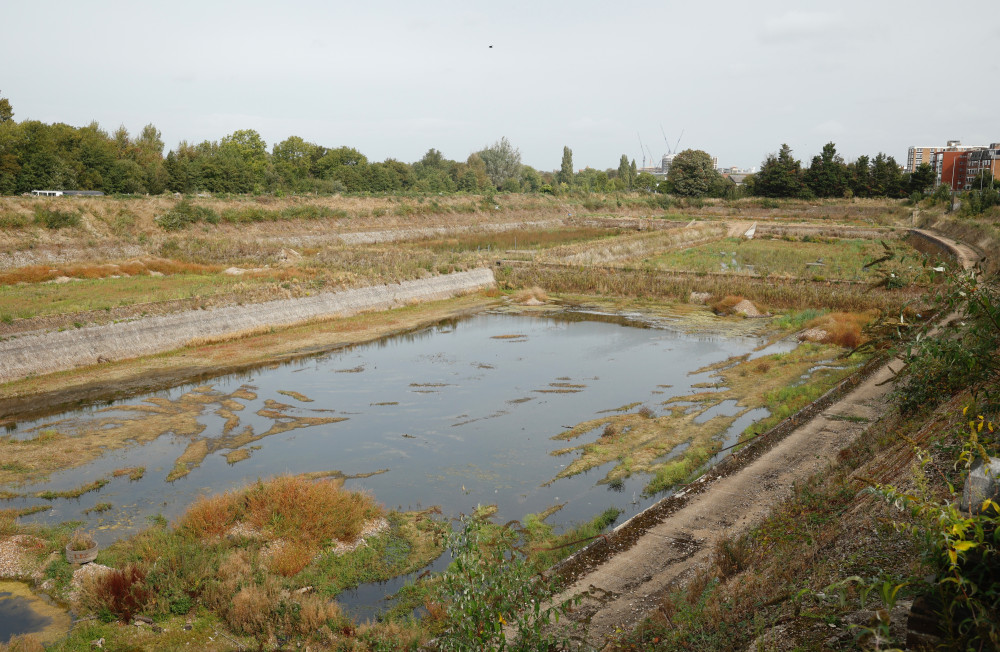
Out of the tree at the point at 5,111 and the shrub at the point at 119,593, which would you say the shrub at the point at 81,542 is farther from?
the tree at the point at 5,111

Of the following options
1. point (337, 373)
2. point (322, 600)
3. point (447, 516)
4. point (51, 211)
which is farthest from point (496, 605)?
point (51, 211)

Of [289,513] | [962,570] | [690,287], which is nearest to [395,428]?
[289,513]

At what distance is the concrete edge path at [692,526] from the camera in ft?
25.2

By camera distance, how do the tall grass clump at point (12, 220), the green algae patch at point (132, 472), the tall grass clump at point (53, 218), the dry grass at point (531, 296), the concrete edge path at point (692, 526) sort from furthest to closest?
the tall grass clump at point (53, 218) → the tall grass clump at point (12, 220) → the dry grass at point (531, 296) → the green algae patch at point (132, 472) → the concrete edge path at point (692, 526)

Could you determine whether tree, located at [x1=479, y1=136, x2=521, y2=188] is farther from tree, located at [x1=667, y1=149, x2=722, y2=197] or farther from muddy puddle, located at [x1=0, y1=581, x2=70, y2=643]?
muddy puddle, located at [x1=0, y1=581, x2=70, y2=643]

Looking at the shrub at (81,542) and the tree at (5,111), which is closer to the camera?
the shrub at (81,542)

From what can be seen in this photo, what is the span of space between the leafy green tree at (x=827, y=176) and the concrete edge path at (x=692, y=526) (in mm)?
73802

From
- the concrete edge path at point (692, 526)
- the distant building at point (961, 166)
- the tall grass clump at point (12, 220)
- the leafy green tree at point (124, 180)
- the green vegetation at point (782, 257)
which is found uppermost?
the distant building at point (961, 166)

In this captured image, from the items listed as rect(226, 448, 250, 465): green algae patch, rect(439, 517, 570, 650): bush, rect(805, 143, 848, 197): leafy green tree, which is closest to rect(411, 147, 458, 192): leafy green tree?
rect(805, 143, 848, 197): leafy green tree

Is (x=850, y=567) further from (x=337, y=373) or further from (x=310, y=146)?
(x=310, y=146)

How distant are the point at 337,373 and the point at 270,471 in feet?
25.0

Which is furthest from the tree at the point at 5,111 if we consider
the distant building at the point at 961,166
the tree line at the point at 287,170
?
the distant building at the point at 961,166

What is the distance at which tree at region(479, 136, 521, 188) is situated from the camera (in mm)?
121375

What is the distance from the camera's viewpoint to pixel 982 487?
445 cm
